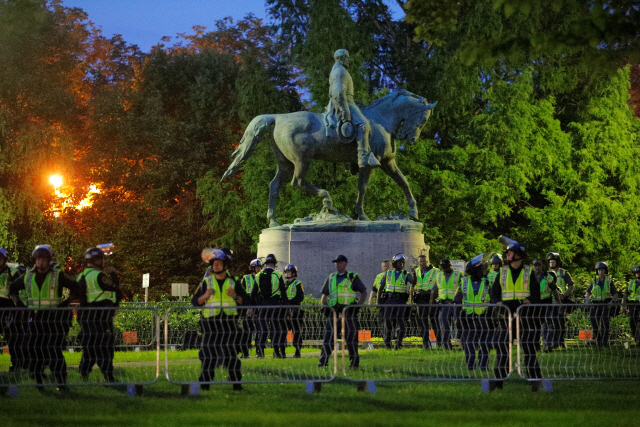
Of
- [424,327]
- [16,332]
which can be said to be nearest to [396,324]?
[424,327]

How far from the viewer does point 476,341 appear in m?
15.3

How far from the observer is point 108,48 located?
53.1 metres

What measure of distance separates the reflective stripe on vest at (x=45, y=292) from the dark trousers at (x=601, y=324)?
7.00 meters

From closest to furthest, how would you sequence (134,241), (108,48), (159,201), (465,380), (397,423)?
(397,423) < (465,380) < (134,241) < (159,201) < (108,48)

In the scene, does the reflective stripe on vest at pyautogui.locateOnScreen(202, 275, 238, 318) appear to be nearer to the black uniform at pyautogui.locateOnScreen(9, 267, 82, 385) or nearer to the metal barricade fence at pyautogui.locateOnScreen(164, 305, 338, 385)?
the metal barricade fence at pyautogui.locateOnScreen(164, 305, 338, 385)

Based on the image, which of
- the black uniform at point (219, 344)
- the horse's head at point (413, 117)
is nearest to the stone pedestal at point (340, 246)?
the horse's head at point (413, 117)

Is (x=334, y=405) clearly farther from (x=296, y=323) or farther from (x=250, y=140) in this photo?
(x=250, y=140)

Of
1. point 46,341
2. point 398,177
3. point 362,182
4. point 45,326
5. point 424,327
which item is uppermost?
point 398,177

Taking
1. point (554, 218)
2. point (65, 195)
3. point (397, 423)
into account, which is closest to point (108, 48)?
point (65, 195)

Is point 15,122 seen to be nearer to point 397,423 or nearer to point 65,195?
point 65,195

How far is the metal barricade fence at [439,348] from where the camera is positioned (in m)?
14.7

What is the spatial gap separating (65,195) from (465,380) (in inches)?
1334

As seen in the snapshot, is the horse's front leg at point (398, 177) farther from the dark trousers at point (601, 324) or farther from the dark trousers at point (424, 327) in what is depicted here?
the dark trousers at point (601, 324)

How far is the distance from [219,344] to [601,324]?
5731 millimetres
